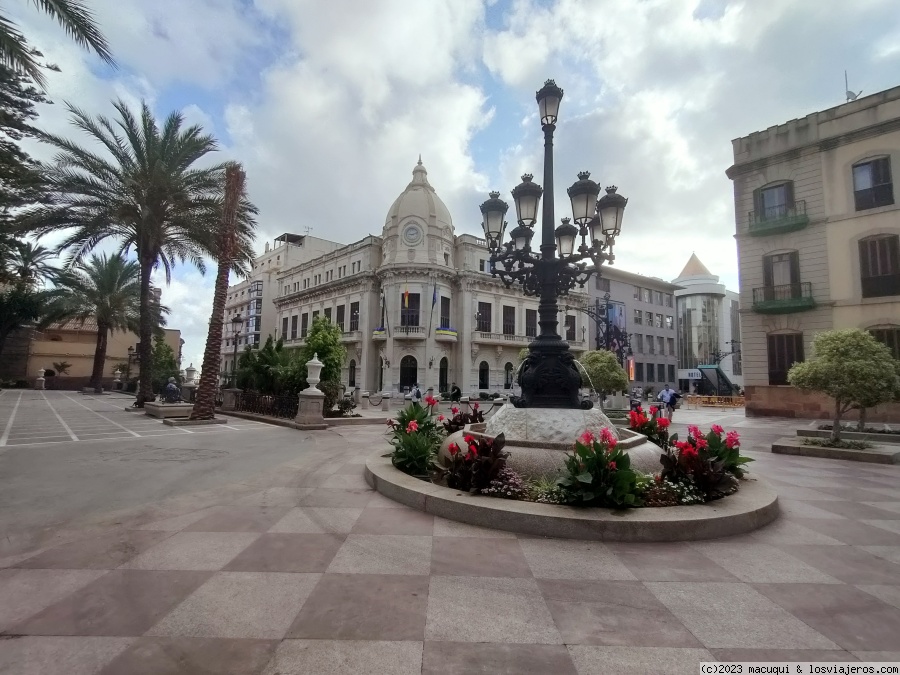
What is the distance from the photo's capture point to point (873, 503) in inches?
230

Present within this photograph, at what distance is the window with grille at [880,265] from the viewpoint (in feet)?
57.6

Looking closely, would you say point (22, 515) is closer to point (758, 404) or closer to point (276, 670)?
point (276, 670)

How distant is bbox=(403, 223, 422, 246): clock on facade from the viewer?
121 ft

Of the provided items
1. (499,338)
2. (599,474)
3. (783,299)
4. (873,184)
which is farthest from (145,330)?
(873,184)

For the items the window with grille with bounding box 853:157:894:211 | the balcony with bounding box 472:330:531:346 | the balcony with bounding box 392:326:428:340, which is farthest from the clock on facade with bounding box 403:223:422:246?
the window with grille with bounding box 853:157:894:211

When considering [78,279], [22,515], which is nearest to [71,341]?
[78,279]

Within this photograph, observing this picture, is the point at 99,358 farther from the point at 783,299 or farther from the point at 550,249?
the point at 783,299

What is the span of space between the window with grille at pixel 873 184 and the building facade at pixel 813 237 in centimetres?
3

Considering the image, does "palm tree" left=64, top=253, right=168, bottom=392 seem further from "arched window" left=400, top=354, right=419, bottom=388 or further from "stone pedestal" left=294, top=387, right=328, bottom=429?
"stone pedestal" left=294, top=387, right=328, bottom=429

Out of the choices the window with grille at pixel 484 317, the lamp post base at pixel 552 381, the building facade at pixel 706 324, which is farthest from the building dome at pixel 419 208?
the building facade at pixel 706 324

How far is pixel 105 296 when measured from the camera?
114ft

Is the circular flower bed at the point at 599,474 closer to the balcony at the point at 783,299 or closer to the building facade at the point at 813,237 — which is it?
the balcony at the point at 783,299

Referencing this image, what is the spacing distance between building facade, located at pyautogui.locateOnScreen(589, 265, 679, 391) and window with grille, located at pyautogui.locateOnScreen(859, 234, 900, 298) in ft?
86.6

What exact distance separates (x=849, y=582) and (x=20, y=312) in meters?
45.9
